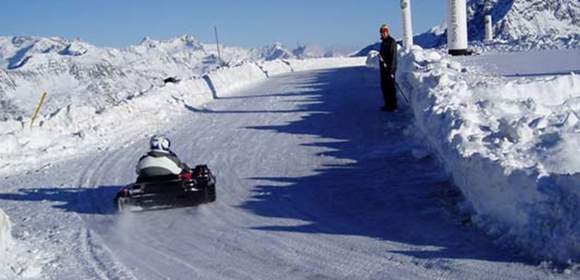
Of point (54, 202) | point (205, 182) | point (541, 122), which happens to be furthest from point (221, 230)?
point (541, 122)

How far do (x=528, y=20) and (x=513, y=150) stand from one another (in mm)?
94679

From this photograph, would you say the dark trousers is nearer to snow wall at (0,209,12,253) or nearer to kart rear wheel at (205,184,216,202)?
kart rear wheel at (205,184,216,202)

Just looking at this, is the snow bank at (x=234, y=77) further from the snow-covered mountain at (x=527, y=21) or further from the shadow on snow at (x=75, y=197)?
the shadow on snow at (x=75, y=197)

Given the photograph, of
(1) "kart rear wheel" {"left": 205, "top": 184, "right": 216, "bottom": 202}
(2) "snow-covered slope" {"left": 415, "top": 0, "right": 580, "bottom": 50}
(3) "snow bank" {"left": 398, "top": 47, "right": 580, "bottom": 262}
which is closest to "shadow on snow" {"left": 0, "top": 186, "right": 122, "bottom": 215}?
(1) "kart rear wheel" {"left": 205, "top": 184, "right": 216, "bottom": 202}

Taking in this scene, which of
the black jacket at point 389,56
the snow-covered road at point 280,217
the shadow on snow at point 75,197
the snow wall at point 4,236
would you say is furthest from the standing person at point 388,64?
the snow wall at point 4,236

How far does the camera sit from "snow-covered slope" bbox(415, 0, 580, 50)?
28358 mm

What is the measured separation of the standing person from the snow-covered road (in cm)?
77

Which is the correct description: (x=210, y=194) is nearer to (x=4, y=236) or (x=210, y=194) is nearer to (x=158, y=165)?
(x=158, y=165)

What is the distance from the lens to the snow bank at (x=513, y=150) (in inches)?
226

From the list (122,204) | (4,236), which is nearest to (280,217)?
(122,204)

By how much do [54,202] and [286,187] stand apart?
3773 mm

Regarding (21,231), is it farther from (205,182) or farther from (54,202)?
(205,182)

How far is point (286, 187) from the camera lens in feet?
32.0

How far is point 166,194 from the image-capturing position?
9062 millimetres
